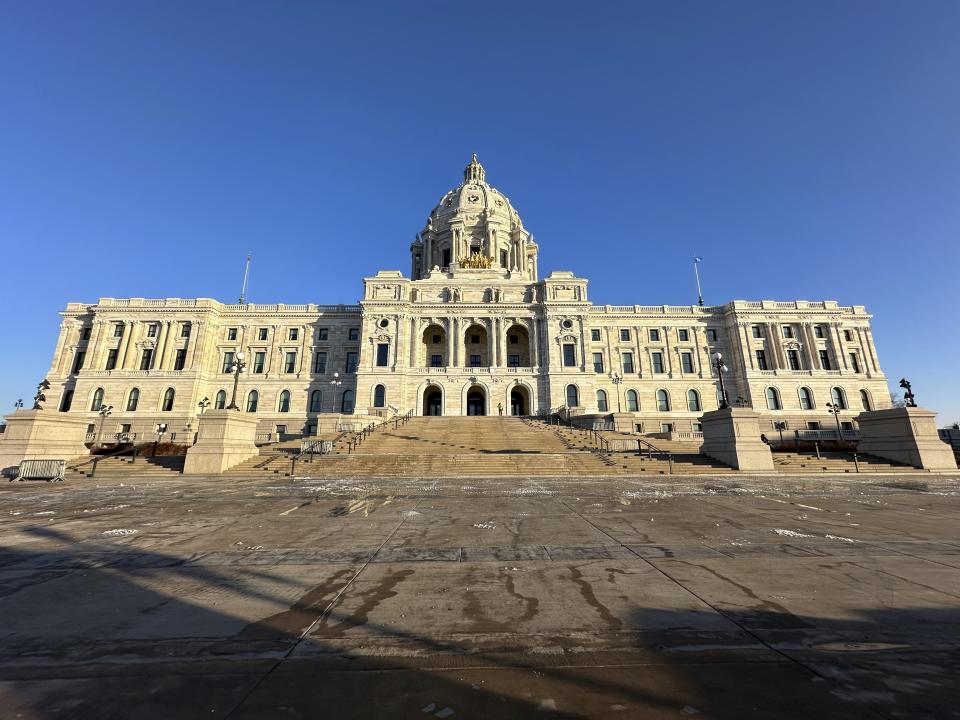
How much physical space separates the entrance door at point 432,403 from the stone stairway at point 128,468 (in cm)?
2903

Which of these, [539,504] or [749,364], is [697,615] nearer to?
[539,504]

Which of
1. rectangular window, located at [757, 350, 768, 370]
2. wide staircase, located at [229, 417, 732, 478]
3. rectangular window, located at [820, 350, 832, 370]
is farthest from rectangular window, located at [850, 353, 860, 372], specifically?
wide staircase, located at [229, 417, 732, 478]

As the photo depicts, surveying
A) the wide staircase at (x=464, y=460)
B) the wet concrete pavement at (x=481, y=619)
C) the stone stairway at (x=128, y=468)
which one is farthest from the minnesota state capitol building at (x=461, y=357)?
the wet concrete pavement at (x=481, y=619)

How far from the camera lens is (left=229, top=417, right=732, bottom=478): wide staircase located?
18922 mm

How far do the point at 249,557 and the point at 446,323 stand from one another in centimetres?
4441

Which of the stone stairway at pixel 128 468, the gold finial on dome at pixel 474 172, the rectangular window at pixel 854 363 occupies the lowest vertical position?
the stone stairway at pixel 128 468

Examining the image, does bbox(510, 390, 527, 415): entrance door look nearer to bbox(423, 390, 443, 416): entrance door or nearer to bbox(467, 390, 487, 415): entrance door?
bbox(467, 390, 487, 415): entrance door

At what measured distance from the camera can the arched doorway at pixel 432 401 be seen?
159ft

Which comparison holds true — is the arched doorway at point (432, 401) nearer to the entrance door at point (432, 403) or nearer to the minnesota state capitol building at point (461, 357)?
the entrance door at point (432, 403)

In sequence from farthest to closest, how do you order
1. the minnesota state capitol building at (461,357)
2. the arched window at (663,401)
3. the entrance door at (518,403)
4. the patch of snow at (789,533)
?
1. the arched window at (663,401)
2. the entrance door at (518,403)
3. the minnesota state capitol building at (461,357)
4. the patch of snow at (789,533)

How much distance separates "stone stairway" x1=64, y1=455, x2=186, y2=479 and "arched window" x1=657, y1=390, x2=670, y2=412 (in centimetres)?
4703

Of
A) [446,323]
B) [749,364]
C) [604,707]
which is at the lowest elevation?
Answer: [604,707]

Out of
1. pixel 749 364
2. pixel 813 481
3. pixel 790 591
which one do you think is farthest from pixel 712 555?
pixel 749 364

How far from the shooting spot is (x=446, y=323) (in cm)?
4922
